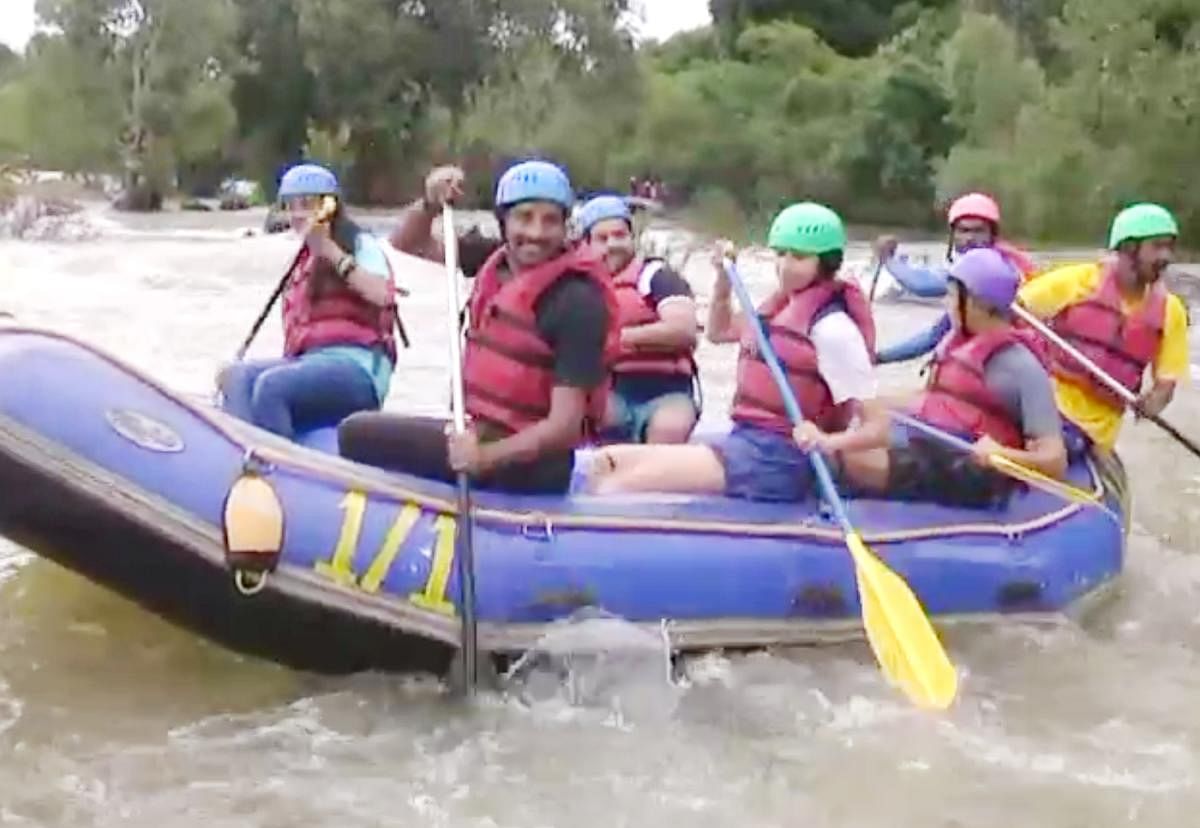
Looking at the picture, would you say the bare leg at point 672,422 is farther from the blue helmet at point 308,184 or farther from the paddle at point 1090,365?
the blue helmet at point 308,184

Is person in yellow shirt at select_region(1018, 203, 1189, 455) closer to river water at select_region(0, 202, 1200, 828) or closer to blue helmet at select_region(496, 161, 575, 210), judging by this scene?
river water at select_region(0, 202, 1200, 828)

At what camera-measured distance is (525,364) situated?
469cm

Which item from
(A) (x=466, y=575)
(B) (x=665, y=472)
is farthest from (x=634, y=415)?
(A) (x=466, y=575)

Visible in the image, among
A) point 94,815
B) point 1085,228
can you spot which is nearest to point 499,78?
point 1085,228

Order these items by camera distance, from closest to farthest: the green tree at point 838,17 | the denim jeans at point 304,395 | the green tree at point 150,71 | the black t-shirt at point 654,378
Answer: the denim jeans at point 304,395, the black t-shirt at point 654,378, the green tree at point 150,71, the green tree at point 838,17

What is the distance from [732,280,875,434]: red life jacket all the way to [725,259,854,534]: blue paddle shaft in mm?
29

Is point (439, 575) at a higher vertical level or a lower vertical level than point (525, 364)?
lower

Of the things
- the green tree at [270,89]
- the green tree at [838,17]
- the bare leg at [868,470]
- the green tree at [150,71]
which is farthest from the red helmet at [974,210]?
the green tree at [838,17]

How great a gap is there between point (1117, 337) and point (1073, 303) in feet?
0.60

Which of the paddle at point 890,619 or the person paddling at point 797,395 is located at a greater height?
the person paddling at point 797,395

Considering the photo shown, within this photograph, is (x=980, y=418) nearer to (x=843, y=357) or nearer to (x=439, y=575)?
(x=843, y=357)

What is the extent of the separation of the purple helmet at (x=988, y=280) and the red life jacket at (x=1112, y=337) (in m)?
0.77

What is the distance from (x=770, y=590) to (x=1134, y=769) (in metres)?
1.00

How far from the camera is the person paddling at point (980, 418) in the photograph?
209 inches
